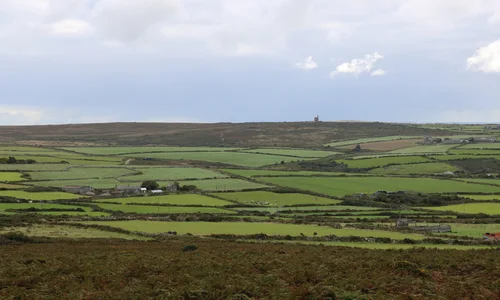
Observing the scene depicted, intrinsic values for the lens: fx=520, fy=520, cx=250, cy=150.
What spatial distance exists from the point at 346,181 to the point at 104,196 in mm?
34786

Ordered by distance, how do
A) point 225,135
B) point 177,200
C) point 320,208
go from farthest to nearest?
point 225,135, point 177,200, point 320,208

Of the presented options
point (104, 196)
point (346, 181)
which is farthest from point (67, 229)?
point (346, 181)

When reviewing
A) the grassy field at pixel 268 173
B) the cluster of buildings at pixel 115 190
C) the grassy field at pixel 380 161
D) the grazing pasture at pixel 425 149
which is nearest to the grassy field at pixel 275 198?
the cluster of buildings at pixel 115 190

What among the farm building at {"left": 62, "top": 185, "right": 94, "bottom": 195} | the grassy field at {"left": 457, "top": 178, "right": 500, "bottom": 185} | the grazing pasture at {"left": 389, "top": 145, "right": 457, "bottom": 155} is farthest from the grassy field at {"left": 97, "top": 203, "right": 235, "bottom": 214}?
the grazing pasture at {"left": 389, "top": 145, "right": 457, "bottom": 155}

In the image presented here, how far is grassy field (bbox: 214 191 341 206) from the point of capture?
60.1 metres

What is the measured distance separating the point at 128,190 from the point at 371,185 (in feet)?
110

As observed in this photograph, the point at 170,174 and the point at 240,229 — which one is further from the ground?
the point at 170,174

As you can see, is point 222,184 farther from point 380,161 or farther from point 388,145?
point 388,145

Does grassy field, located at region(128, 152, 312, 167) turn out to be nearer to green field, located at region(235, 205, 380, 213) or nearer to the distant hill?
the distant hill

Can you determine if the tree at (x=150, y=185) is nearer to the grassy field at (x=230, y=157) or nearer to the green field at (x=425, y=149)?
the grassy field at (x=230, y=157)

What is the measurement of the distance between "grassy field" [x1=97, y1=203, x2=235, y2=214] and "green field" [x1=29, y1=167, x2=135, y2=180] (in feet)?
80.3

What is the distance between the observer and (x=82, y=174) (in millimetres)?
81125

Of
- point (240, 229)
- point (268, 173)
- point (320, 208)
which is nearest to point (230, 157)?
point (268, 173)

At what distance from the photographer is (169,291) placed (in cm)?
1407
